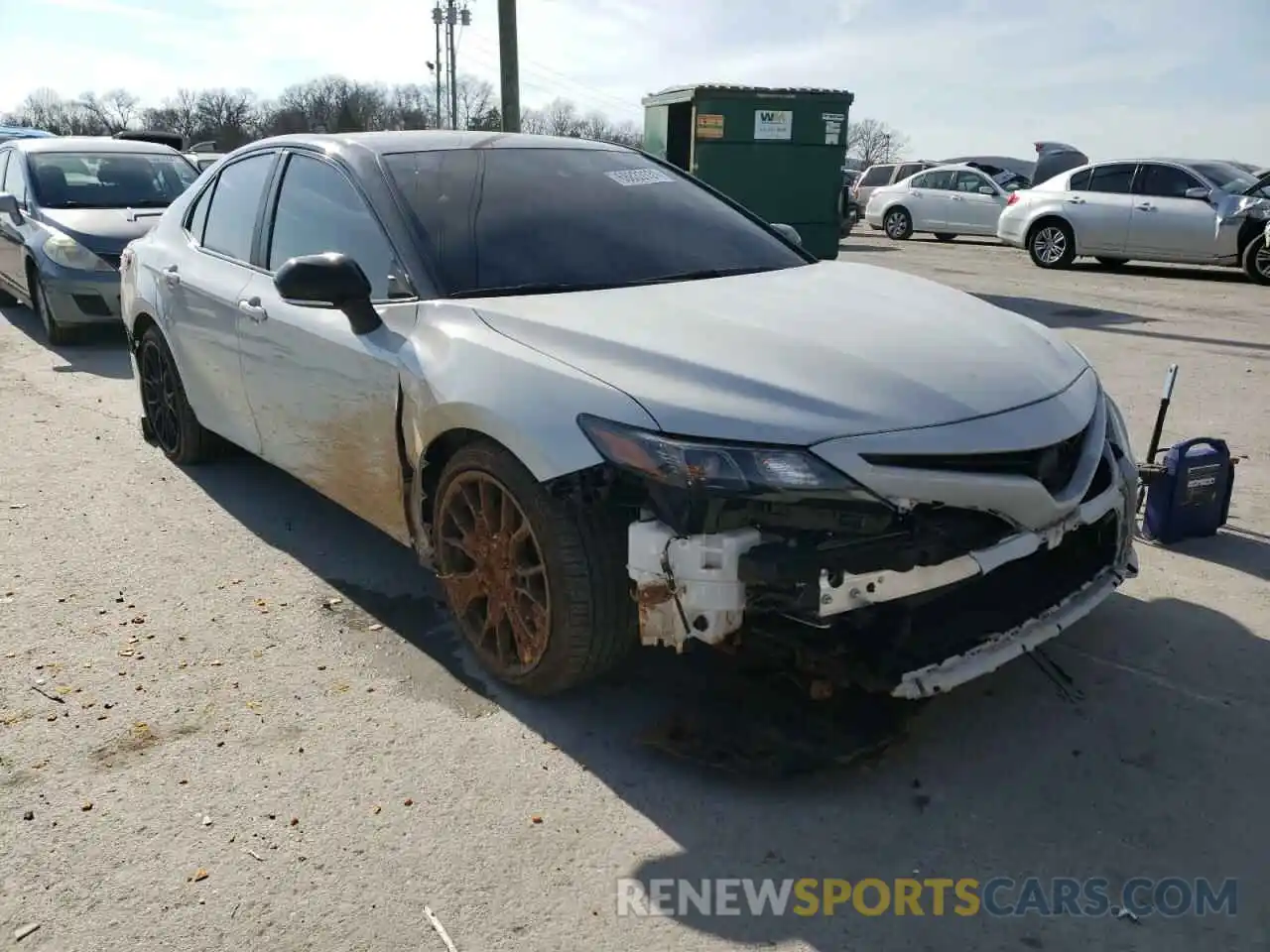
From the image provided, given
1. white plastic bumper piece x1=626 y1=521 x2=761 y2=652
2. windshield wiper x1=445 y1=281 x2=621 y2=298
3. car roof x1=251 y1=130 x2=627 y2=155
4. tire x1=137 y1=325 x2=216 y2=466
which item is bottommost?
tire x1=137 y1=325 x2=216 y2=466

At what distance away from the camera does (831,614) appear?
8.45 feet

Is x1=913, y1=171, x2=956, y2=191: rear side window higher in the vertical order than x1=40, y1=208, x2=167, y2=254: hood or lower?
higher

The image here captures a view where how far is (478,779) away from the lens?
112 inches

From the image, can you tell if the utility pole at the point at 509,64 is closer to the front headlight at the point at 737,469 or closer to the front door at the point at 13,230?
the front door at the point at 13,230

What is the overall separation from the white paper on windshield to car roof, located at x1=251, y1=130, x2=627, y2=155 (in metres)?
0.24

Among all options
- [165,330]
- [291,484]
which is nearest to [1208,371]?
[291,484]

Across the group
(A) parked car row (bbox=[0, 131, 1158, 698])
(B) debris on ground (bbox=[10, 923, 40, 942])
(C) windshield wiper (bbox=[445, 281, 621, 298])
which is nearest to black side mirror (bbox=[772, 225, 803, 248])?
(A) parked car row (bbox=[0, 131, 1158, 698])

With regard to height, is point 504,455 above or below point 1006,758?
above

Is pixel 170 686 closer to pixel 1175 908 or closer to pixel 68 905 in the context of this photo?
pixel 68 905

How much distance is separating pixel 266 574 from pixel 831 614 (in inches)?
98.3

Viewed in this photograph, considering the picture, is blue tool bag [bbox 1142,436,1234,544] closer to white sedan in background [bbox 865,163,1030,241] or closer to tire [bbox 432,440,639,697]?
tire [bbox 432,440,639,697]

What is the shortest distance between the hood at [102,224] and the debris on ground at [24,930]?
7214 millimetres

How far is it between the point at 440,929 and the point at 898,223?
21.4 metres

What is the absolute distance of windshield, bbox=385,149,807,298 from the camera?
3457 mm
